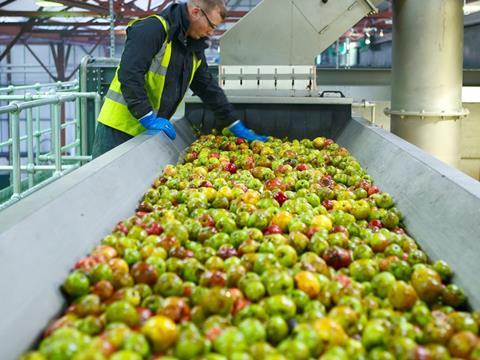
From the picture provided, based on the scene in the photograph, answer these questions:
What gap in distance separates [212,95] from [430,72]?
1884 millimetres

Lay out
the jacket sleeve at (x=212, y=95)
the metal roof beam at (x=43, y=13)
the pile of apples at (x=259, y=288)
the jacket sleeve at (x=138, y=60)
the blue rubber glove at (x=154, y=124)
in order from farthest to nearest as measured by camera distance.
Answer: the metal roof beam at (x=43, y=13), the jacket sleeve at (x=212, y=95), the blue rubber glove at (x=154, y=124), the jacket sleeve at (x=138, y=60), the pile of apples at (x=259, y=288)

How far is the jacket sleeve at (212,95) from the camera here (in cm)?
470

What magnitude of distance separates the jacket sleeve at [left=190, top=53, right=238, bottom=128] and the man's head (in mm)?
721

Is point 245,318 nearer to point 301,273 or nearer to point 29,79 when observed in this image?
point 301,273

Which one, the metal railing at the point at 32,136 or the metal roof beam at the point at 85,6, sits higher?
the metal roof beam at the point at 85,6

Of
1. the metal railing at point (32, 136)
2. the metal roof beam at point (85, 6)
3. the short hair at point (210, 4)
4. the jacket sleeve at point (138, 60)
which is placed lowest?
the metal railing at point (32, 136)

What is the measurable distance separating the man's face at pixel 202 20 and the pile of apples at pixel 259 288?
1.43 m

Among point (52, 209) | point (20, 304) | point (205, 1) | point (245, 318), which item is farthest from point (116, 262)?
point (205, 1)

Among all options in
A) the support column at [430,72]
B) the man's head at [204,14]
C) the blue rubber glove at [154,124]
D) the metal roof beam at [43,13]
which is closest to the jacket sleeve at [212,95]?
the man's head at [204,14]

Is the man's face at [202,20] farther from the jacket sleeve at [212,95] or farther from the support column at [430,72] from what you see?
the support column at [430,72]

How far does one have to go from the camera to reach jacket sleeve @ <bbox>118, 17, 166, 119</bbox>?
377cm

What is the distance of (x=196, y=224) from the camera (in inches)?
94.9

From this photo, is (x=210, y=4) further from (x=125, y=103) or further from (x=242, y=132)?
(x=242, y=132)

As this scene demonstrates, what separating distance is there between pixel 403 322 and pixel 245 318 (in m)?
0.43
